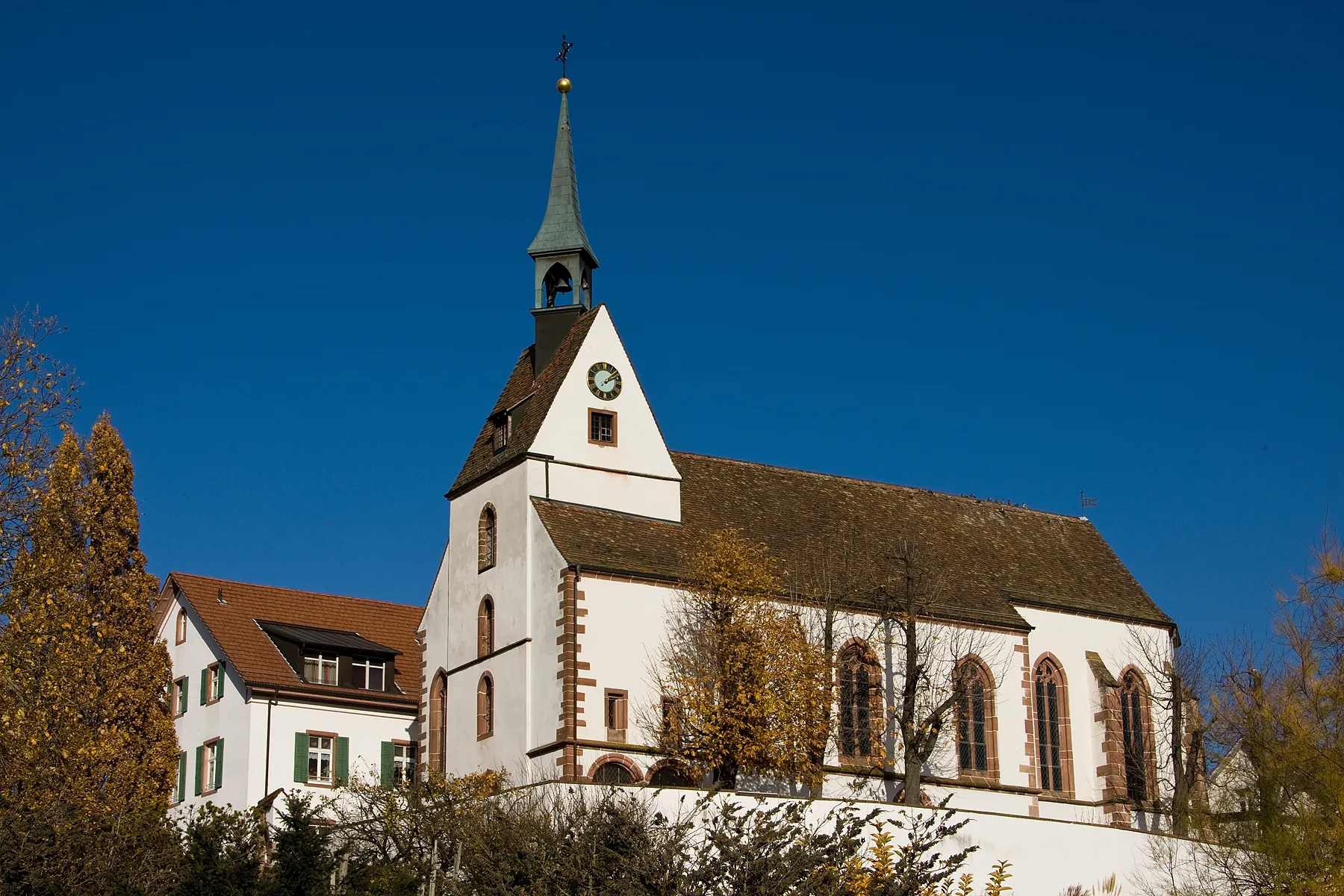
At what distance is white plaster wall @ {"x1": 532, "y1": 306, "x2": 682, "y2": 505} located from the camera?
4653 centimetres

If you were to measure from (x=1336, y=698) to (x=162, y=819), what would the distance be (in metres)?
20.1

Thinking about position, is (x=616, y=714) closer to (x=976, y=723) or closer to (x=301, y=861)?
(x=976, y=723)

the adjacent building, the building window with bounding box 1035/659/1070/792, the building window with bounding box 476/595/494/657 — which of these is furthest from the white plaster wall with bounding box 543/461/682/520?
the building window with bounding box 1035/659/1070/792

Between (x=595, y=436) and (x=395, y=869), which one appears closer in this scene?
(x=395, y=869)

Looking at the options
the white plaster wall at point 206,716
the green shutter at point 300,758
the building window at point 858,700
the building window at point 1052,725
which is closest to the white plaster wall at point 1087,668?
the building window at point 1052,725

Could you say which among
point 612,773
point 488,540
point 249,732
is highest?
point 488,540

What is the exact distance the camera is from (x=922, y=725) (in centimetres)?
4316

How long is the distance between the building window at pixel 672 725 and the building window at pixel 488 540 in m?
7.01

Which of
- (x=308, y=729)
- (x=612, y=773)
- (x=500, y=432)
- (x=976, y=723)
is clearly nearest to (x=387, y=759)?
(x=308, y=729)

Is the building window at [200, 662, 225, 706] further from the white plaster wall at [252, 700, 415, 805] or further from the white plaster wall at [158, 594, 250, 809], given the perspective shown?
the white plaster wall at [252, 700, 415, 805]

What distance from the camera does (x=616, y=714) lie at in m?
42.4

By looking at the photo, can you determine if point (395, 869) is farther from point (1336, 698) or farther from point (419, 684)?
point (419, 684)

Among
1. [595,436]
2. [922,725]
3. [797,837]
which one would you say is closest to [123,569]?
[595,436]

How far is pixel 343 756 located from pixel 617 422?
13.4 metres
